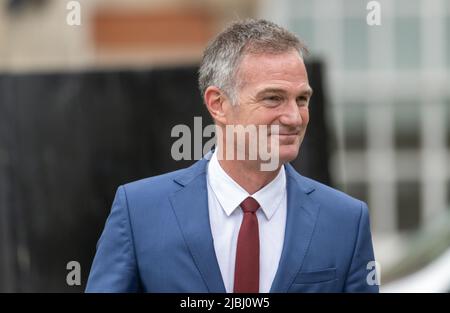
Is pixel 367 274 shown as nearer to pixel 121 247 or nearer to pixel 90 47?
pixel 121 247

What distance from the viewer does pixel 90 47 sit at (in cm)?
2256

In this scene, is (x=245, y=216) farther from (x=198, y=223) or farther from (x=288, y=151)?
(x=288, y=151)

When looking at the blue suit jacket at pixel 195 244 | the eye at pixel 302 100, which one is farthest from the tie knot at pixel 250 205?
the eye at pixel 302 100

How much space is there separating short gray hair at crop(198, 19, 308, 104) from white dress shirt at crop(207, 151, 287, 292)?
0.29m

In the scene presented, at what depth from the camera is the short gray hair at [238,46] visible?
357 centimetres

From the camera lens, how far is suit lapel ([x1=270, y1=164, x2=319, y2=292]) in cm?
357

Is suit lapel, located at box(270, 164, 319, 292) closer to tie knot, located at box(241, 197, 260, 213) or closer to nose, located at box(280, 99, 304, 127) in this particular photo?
tie knot, located at box(241, 197, 260, 213)

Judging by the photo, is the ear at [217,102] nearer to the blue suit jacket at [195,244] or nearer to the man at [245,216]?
the man at [245,216]

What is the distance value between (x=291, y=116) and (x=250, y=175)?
28 cm

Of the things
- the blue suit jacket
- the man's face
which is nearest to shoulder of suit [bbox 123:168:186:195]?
the blue suit jacket

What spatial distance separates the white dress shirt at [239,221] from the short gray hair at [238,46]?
0.29 m

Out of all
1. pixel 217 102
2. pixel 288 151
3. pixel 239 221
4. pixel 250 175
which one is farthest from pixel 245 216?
pixel 217 102

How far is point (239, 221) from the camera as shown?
366cm

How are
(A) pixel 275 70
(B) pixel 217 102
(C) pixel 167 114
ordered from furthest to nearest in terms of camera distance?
(C) pixel 167 114 < (B) pixel 217 102 < (A) pixel 275 70
